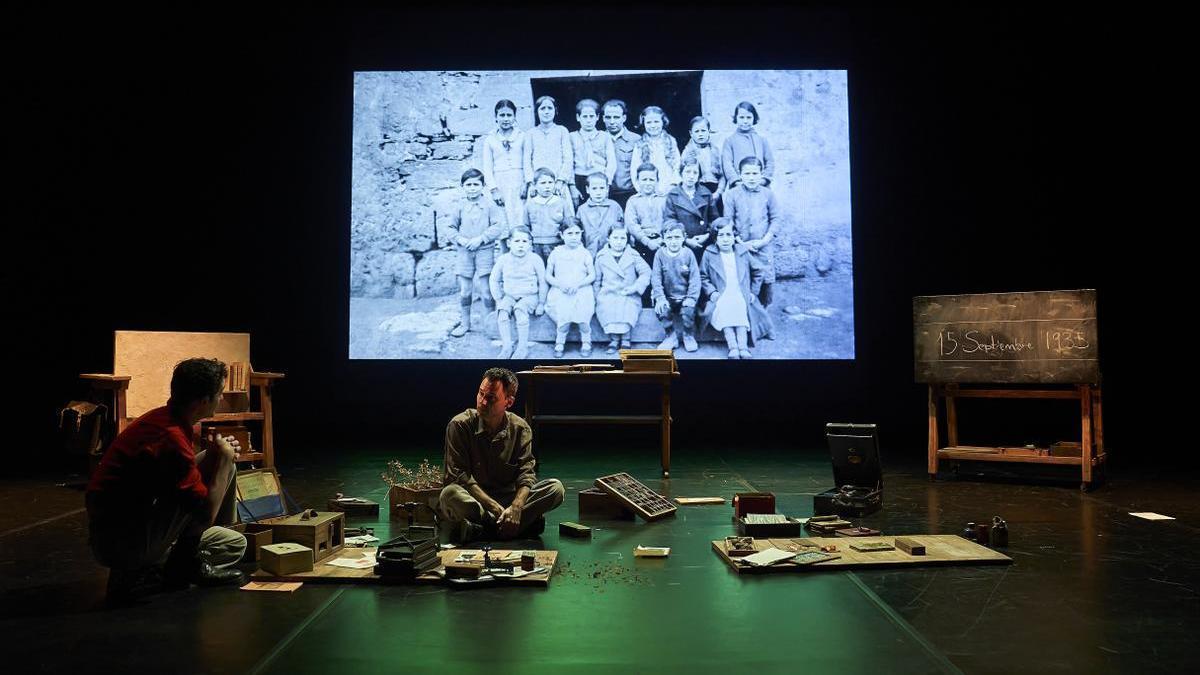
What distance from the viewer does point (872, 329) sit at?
9266 millimetres

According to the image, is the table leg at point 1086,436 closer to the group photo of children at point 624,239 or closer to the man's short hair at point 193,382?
the group photo of children at point 624,239

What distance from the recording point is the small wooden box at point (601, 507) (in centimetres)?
490

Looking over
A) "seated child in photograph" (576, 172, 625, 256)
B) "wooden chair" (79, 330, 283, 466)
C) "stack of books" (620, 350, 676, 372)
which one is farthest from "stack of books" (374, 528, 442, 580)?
"seated child in photograph" (576, 172, 625, 256)

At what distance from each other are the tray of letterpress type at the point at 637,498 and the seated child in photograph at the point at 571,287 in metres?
3.48

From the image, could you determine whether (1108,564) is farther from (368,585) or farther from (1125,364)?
(1125,364)

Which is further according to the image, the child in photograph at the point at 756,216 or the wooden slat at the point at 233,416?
the child in photograph at the point at 756,216

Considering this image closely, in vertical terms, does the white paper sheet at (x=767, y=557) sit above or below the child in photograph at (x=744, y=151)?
below

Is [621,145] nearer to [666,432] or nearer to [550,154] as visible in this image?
[550,154]

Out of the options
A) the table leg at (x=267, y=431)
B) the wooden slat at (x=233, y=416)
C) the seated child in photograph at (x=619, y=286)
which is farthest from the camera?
the seated child in photograph at (x=619, y=286)

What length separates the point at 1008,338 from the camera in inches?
238

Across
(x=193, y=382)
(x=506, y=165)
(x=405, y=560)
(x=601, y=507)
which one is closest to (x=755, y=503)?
(x=601, y=507)

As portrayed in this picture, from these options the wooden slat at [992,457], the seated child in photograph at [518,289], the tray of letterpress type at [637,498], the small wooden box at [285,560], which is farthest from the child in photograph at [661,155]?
the small wooden box at [285,560]

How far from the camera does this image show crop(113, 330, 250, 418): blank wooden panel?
588 centimetres

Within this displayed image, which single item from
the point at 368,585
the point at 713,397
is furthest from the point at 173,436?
the point at 713,397
